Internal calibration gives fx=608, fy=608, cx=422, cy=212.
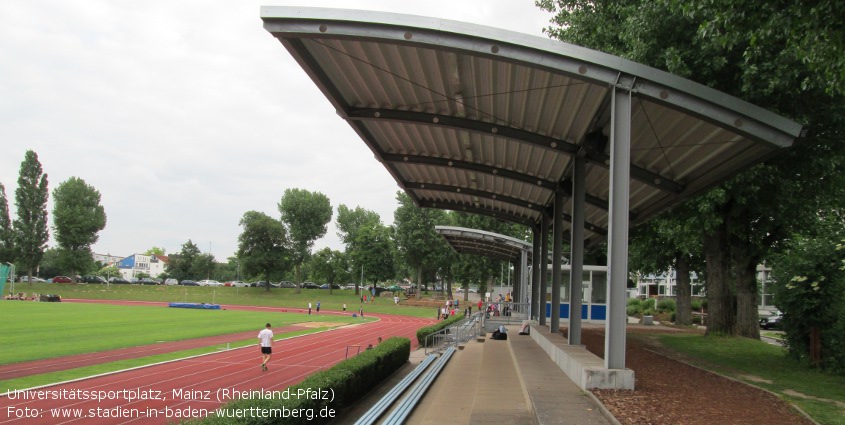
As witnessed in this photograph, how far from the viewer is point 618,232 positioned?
31.0ft

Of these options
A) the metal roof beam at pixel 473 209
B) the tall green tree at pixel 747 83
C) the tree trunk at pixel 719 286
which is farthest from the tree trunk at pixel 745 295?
the metal roof beam at pixel 473 209

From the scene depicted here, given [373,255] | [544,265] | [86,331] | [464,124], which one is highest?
[464,124]

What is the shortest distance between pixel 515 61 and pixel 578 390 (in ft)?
17.5

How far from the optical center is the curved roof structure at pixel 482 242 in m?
31.3

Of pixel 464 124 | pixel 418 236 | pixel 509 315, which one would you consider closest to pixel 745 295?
pixel 464 124

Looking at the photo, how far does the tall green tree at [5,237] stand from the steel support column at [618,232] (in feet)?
325

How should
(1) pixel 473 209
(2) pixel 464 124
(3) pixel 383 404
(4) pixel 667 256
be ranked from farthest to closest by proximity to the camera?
(4) pixel 667 256 → (1) pixel 473 209 → (2) pixel 464 124 → (3) pixel 383 404

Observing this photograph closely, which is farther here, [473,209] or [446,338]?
[446,338]

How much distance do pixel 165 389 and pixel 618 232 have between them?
11160 millimetres

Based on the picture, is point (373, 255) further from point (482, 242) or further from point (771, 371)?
point (771, 371)

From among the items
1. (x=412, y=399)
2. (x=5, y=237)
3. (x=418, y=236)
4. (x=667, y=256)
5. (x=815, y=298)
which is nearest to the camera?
(x=412, y=399)

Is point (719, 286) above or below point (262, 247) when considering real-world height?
below

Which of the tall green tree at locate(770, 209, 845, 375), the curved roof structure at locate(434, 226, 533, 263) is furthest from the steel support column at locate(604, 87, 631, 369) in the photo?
the curved roof structure at locate(434, 226, 533, 263)

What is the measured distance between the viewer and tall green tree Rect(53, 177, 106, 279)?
88938 mm
